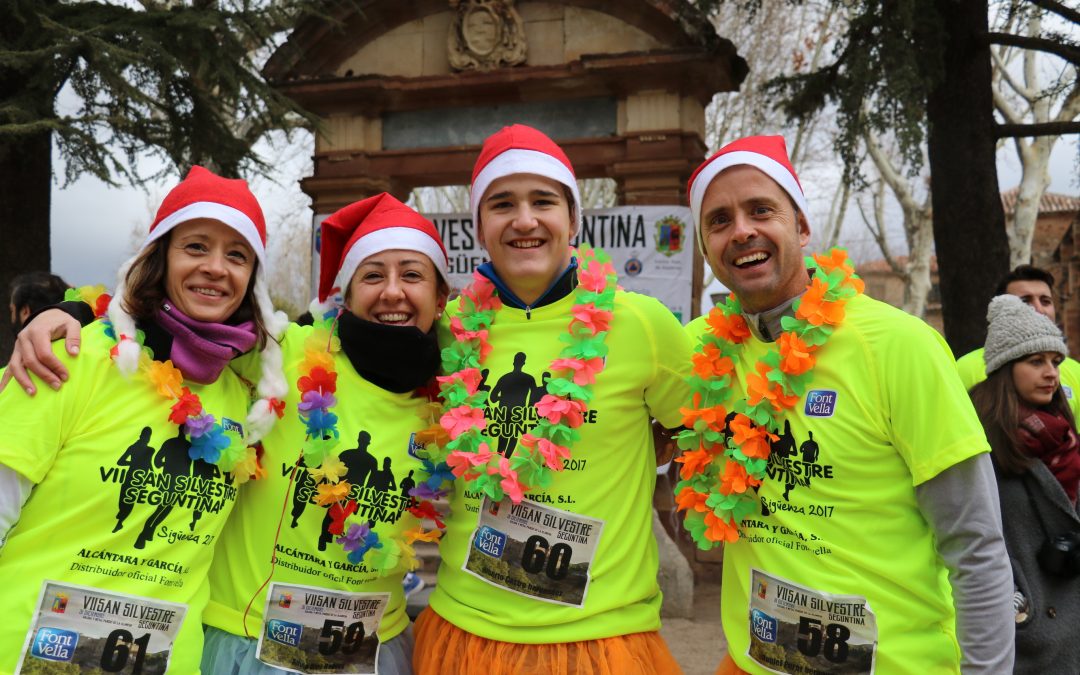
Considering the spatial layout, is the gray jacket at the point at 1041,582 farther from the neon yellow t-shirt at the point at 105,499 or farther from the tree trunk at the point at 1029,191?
the tree trunk at the point at 1029,191

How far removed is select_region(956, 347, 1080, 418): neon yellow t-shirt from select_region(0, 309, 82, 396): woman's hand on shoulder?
11.8 ft

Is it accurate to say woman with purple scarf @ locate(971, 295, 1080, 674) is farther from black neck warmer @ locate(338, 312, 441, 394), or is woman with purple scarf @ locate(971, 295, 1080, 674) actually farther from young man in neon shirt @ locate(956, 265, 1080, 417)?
black neck warmer @ locate(338, 312, 441, 394)

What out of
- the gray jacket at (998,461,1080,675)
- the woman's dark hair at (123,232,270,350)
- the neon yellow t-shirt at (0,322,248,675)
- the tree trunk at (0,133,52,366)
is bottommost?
the gray jacket at (998,461,1080,675)

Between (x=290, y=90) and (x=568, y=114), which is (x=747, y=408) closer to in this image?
(x=568, y=114)

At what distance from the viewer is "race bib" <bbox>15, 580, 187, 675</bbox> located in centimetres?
189

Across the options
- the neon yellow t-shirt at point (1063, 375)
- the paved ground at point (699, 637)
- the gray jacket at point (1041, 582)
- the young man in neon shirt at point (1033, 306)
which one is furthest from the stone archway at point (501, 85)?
the gray jacket at point (1041, 582)

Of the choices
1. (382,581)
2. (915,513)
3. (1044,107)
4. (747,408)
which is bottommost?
(382,581)

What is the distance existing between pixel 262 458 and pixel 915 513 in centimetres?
164

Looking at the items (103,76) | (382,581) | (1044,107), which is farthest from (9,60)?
(1044,107)

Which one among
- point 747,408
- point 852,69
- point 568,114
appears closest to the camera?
point 747,408

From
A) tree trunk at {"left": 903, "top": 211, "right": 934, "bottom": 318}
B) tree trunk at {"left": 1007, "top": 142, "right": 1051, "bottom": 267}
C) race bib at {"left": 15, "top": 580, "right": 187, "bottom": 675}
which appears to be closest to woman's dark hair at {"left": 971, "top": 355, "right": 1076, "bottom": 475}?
race bib at {"left": 15, "top": 580, "right": 187, "bottom": 675}

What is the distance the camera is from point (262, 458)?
7.67 feet

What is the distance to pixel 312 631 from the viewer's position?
2.22m

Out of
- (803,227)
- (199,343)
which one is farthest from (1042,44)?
(199,343)
